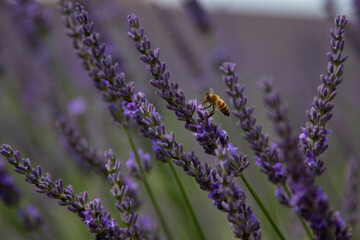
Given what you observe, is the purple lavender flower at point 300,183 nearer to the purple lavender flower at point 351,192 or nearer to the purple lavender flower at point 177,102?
the purple lavender flower at point 177,102

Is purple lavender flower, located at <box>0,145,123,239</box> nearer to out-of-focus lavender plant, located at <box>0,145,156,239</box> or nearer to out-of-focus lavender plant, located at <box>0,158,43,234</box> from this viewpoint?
out-of-focus lavender plant, located at <box>0,145,156,239</box>

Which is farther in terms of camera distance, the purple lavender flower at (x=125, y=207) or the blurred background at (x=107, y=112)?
the blurred background at (x=107, y=112)

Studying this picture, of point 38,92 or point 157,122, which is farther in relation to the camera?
point 38,92

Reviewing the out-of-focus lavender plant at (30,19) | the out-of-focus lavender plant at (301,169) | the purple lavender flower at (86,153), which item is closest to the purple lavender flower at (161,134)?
the out-of-focus lavender plant at (301,169)

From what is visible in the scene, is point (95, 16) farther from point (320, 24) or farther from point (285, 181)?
point (320, 24)

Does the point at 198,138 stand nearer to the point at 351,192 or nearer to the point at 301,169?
the point at 301,169

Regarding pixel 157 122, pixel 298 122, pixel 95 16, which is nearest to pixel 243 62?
pixel 298 122
